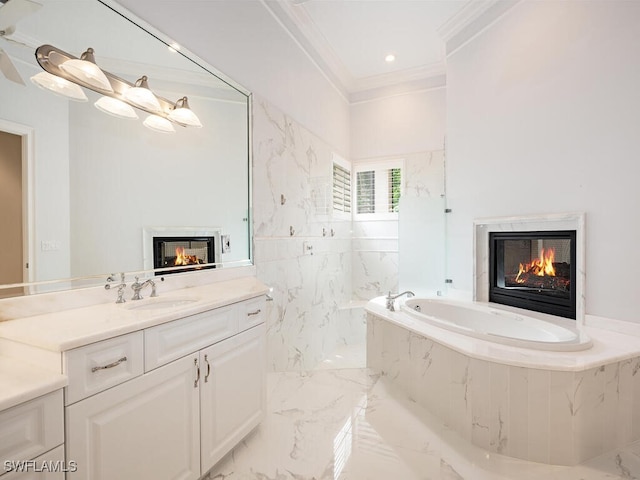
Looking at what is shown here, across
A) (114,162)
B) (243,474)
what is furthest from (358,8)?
(243,474)

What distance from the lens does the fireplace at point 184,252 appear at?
1873 mm

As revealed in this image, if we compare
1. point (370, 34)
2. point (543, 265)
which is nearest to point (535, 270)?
point (543, 265)

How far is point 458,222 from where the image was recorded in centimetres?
337

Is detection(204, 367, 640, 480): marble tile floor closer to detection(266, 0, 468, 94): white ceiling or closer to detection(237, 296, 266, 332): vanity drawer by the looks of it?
detection(237, 296, 266, 332): vanity drawer

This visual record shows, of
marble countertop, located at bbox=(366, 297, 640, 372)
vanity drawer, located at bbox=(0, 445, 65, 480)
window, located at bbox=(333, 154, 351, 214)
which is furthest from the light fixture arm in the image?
window, located at bbox=(333, 154, 351, 214)

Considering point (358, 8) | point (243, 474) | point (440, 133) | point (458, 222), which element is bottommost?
point (243, 474)

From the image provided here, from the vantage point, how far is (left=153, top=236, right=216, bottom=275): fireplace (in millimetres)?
1873

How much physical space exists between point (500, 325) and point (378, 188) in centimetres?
243

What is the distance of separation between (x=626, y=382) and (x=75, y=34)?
10.6 feet

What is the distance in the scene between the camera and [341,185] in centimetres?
439

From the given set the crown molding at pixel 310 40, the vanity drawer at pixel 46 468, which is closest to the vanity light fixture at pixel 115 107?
the vanity drawer at pixel 46 468

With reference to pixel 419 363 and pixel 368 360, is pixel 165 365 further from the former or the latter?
pixel 368 360

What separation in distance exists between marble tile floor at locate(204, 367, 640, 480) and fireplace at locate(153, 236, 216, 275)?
1090mm

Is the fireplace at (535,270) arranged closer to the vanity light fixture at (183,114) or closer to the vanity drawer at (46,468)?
the vanity light fixture at (183,114)
